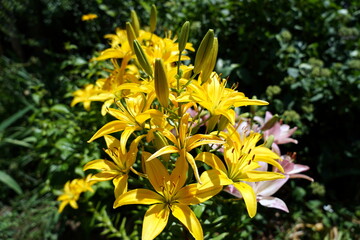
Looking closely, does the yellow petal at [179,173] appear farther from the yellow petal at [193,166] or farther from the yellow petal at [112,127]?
the yellow petal at [112,127]

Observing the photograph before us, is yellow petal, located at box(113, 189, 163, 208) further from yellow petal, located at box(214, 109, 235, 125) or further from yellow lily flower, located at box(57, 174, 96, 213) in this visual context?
yellow lily flower, located at box(57, 174, 96, 213)

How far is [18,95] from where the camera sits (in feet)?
9.71

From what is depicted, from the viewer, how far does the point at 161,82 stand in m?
0.78

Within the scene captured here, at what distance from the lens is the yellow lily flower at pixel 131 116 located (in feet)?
2.69

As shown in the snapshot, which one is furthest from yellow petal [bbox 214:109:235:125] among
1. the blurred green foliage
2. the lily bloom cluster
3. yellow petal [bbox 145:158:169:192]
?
the blurred green foliage

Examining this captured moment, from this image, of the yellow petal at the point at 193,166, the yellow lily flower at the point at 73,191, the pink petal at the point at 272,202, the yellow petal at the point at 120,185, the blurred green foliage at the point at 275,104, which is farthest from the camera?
the blurred green foliage at the point at 275,104

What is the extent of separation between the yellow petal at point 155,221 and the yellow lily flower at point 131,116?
0.63 ft

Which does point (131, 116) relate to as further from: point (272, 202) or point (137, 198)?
point (272, 202)

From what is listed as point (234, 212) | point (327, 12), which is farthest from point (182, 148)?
point (327, 12)

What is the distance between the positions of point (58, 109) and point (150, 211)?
1.12 m

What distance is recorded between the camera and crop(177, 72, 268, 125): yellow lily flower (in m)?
0.80

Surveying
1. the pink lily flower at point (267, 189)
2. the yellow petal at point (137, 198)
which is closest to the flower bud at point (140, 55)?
the yellow petal at point (137, 198)

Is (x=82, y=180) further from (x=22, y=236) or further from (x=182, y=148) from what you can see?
(x=22, y=236)

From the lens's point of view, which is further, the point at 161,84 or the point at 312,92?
the point at 312,92
